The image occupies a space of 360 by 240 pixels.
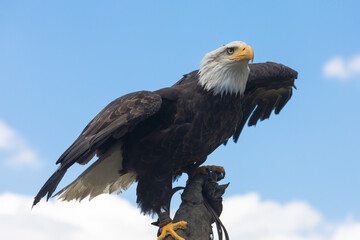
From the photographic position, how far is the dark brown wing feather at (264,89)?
19.5ft

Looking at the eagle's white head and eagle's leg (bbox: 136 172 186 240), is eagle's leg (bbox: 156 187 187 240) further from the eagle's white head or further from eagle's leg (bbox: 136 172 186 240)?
the eagle's white head

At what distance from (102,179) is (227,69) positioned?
194 cm

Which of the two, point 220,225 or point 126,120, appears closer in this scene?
point 126,120

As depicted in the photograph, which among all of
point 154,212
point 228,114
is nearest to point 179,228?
point 154,212

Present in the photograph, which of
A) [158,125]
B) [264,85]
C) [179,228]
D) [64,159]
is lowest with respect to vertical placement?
[179,228]

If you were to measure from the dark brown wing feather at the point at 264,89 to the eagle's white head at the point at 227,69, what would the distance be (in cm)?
42

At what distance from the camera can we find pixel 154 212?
5262 mm

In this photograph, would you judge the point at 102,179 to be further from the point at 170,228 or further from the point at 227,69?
the point at 227,69

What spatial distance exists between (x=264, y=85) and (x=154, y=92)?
5.31 ft

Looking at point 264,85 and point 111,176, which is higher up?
point 264,85

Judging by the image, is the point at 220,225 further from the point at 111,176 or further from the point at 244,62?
the point at 244,62

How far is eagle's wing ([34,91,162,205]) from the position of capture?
481 centimetres

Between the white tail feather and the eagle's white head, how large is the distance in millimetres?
1213

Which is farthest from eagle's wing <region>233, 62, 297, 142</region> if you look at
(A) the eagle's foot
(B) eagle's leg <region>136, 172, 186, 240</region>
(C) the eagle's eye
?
(B) eagle's leg <region>136, 172, 186, 240</region>
